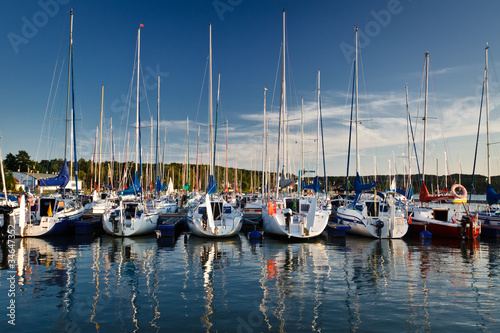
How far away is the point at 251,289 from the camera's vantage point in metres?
12.9

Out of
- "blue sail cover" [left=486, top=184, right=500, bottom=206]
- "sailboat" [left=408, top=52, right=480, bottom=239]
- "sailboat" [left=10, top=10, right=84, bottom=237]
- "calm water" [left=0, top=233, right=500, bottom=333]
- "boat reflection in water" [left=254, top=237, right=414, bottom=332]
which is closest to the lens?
"calm water" [left=0, top=233, right=500, bottom=333]

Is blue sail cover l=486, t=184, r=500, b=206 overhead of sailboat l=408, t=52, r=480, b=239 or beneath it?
overhead

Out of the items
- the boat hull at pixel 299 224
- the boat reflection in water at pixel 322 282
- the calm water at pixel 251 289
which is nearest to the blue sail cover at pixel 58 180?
the calm water at pixel 251 289

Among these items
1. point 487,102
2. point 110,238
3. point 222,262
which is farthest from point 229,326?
point 487,102

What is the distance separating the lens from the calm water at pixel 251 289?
9688mm

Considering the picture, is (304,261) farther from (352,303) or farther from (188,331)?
(188,331)

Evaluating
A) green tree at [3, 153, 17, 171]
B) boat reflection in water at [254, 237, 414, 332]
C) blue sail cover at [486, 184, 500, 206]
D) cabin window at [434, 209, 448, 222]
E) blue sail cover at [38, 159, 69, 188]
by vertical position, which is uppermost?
green tree at [3, 153, 17, 171]

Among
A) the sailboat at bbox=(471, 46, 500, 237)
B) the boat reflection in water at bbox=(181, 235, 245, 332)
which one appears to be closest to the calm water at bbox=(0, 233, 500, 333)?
the boat reflection in water at bbox=(181, 235, 245, 332)

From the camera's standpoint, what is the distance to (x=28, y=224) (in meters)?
24.6

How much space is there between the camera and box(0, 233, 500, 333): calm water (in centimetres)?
969

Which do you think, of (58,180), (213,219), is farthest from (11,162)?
(213,219)

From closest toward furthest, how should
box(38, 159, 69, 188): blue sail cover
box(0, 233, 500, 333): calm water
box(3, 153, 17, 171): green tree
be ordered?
1. box(0, 233, 500, 333): calm water
2. box(38, 159, 69, 188): blue sail cover
3. box(3, 153, 17, 171): green tree

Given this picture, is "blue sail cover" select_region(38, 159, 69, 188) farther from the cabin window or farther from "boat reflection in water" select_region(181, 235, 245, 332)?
the cabin window

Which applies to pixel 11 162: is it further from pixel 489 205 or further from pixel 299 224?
pixel 489 205
